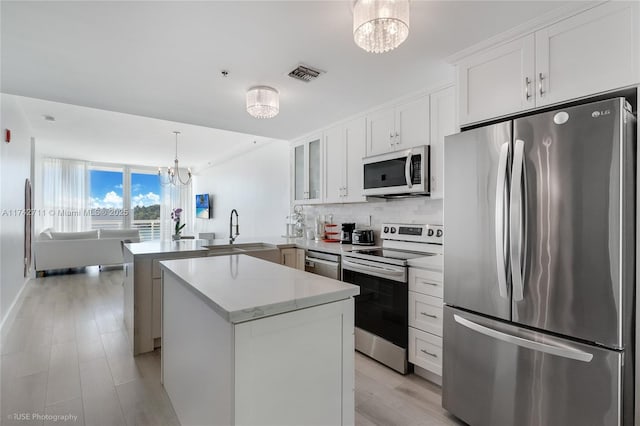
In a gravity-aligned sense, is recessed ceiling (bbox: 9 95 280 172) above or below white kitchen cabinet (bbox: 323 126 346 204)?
above

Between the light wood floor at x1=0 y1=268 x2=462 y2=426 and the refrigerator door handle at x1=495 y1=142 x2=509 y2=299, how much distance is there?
0.95 meters

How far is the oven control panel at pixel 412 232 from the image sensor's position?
274 centimetres

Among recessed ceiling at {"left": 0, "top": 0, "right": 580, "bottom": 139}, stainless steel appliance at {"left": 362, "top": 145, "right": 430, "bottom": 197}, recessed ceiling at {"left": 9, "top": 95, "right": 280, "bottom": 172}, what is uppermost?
recessed ceiling at {"left": 9, "top": 95, "right": 280, "bottom": 172}

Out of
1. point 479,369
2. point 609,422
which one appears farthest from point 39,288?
point 609,422

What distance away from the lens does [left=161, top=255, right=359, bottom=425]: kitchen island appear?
1.01 meters

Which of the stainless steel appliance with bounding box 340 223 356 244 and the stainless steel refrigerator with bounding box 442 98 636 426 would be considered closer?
the stainless steel refrigerator with bounding box 442 98 636 426

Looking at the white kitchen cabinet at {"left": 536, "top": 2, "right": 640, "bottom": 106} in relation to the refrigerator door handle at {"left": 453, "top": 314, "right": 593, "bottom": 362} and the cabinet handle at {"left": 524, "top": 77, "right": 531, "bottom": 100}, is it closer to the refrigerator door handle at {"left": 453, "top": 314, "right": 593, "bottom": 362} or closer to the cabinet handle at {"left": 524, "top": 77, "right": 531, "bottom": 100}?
the cabinet handle at {"left": 524, "top": 77, "right": 531, "bottom": 100}

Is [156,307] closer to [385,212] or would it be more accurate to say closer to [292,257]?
[292,257]

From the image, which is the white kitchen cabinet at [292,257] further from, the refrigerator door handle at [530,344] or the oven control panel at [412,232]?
the refrigerator door handle at [530,344]

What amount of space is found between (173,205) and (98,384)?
26.1ft

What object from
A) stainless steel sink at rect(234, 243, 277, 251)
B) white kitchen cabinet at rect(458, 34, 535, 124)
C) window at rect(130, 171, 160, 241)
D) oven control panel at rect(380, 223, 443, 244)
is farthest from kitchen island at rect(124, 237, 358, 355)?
window at rect(130, 171, 160, 241)

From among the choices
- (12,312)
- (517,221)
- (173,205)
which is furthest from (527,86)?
(173,205)

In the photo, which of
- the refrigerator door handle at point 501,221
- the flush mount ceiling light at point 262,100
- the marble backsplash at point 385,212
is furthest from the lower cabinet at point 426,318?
the flush mount ceiling light at point 262,100

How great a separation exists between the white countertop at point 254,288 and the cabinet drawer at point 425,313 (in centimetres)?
113
